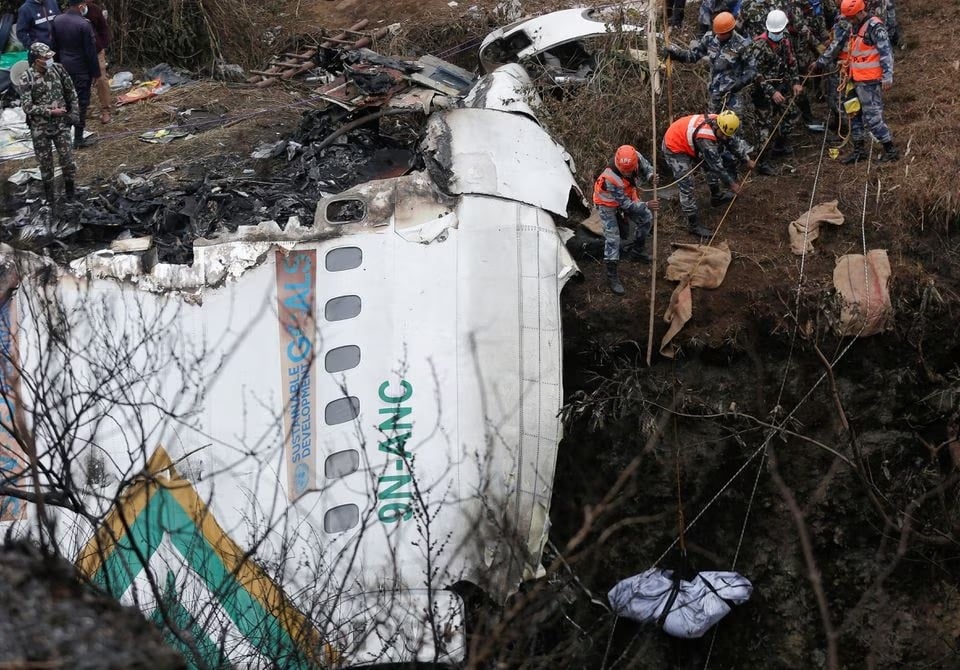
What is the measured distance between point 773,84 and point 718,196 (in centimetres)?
114

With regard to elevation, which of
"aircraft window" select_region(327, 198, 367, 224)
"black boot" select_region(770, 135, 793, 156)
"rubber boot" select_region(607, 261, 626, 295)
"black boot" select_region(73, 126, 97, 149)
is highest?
"aircraft window" select_region(327, 198, 367, 224)

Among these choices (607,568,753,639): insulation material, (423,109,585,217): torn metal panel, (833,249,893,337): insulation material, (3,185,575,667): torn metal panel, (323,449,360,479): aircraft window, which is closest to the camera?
(3,185,575,667): torn metal panel

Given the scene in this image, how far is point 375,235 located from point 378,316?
614 mm

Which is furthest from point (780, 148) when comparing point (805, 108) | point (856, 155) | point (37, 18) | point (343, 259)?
point (37, 18)

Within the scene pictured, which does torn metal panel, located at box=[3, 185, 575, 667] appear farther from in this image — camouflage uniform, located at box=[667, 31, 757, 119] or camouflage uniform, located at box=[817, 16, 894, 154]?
camouflage uniform, located at box=[817, 16, 894, 154]

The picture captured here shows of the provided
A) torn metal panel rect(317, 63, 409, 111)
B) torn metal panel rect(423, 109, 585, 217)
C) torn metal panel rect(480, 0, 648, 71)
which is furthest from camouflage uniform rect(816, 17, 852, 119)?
torn metal panel rect(317, 63, 409, 111)

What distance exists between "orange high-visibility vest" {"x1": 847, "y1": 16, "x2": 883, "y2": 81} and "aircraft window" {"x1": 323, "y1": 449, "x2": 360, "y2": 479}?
5.11 metres

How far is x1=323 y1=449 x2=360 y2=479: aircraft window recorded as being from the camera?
599cm

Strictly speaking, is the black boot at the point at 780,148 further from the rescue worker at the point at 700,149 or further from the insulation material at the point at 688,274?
the insulation material at the point at 688,274

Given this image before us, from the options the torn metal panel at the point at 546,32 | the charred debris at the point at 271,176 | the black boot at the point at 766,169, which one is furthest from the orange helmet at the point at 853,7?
the charred debris at the point at 271,176

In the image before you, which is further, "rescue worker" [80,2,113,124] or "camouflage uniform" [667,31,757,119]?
"rescue worker" [80,2,113,124]

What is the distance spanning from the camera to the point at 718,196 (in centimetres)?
826

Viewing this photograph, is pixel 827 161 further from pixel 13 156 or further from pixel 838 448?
pixel 13 156

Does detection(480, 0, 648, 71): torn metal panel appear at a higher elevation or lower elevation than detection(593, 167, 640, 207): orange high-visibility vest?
higher
